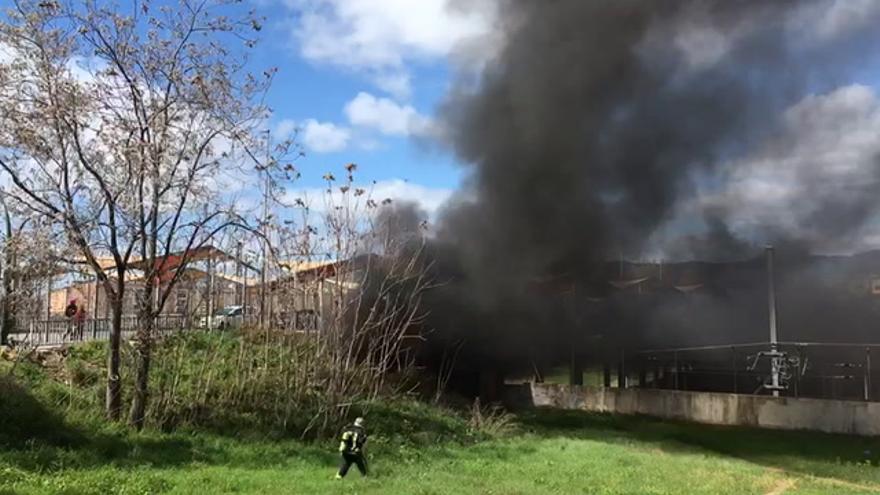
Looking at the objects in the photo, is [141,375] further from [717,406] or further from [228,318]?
[717,406]

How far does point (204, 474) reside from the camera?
9.15m

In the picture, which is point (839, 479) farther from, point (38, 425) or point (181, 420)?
point (38, 425)

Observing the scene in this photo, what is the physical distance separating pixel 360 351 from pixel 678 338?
1243 centimetres

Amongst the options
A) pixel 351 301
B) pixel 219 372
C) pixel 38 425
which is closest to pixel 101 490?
pixel 38 425

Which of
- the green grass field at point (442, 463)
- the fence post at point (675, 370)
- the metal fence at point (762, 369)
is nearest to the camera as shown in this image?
the green grass field at point (442, 463)

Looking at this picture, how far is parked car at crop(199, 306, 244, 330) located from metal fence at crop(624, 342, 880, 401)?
12.5 meters

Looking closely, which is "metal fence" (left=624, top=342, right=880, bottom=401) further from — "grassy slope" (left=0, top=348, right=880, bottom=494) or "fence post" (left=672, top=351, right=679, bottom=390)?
"grassy slope" (left=0, top=348, right=880, bottom=494)

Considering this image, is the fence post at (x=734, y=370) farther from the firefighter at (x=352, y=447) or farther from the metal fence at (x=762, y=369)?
the firefighter at (x=352, y=447)

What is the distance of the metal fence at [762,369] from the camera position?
19281 mm

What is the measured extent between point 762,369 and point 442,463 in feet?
39.4

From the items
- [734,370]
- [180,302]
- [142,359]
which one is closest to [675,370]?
[734,370]

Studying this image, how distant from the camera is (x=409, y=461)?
11750mm

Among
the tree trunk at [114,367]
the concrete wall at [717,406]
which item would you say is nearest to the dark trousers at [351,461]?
the tree trunk at [114,367]

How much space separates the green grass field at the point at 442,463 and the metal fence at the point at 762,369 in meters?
3.09
